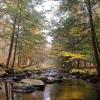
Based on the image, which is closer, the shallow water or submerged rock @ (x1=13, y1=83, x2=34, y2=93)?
the shallow water

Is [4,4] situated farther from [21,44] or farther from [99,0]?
[99,0]

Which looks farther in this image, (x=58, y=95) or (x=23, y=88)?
(x=23, y=88)

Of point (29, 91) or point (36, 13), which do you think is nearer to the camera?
point (29, 91)

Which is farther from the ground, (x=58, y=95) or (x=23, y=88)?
(x=23, y=88)

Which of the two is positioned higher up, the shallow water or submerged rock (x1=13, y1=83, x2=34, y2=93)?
submerged rock (x1=13, y1=83, x2=34, y2=93)

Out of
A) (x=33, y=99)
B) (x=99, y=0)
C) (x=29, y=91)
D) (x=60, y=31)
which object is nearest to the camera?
(x=33, y=99)

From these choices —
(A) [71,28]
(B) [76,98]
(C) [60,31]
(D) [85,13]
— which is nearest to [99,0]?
(D) [85,13]

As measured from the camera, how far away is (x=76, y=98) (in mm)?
12422

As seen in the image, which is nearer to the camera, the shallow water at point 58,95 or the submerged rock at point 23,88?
the shallow water at point 58,95

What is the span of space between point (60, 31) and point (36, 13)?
1184 cm

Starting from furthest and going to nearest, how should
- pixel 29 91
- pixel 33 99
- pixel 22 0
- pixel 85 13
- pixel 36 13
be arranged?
pixel 36 13 → pixel 22 0 → pixel 85 13 → pixel 29 91 → pixel 33 99

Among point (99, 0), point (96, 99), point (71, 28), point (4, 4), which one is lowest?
point (96, 99)

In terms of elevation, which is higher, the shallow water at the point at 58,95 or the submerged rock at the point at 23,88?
the submerged rock at the point at 23,88

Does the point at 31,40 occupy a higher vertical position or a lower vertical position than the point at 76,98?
higher
